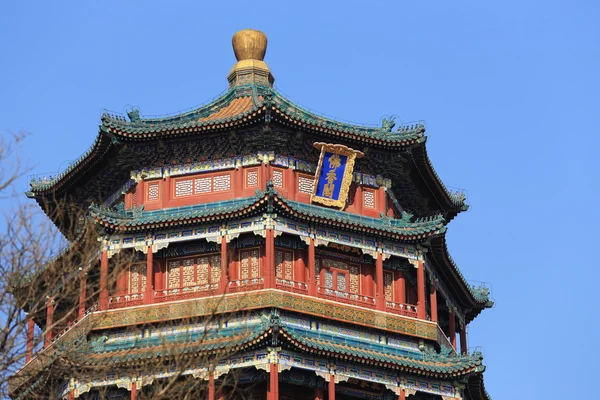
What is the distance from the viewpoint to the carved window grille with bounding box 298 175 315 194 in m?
44.4

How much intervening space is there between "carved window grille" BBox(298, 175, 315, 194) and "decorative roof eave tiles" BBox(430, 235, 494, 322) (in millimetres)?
4363

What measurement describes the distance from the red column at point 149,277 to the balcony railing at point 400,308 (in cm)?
734

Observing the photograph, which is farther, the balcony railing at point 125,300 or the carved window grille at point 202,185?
the carved window grille at point 202,185

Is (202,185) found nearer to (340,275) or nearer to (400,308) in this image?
(340,275)

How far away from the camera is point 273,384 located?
3931 cm

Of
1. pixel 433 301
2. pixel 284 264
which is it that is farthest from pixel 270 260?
pixel 433 301

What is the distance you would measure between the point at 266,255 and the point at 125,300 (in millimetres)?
4720

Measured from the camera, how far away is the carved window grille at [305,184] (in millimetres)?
44406

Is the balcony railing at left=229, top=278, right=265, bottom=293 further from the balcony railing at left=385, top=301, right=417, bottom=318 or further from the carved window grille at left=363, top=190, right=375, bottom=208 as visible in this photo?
the carved window grille at left=363, top=190, right=375, bottom=208

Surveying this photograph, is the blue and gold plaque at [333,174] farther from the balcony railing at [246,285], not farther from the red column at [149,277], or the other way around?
the red column at [149,277]

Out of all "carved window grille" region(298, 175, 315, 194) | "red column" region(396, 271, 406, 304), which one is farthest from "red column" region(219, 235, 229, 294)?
"red column" region(396, 271, 406, 304)

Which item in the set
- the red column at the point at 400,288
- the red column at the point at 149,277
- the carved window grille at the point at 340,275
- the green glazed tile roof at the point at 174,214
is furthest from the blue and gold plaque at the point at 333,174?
the red column at the point at 149,277

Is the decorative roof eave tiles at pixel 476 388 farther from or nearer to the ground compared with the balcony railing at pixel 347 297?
nearer to the ground

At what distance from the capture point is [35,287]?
27125mm
